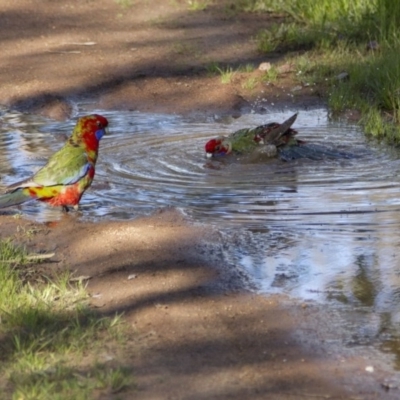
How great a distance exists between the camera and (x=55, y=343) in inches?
189

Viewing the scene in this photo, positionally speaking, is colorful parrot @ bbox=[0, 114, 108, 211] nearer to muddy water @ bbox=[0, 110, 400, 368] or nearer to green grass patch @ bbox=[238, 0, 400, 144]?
muddy water @ bbox=[0, 110, 400, 368]

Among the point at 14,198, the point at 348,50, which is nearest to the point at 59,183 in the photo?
the point at 14,198

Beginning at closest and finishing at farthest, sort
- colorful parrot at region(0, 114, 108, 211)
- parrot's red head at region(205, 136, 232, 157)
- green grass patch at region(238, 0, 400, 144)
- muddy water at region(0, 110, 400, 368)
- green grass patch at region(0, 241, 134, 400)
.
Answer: green grass patch at region(0, 241, 134, 400), muddy water at region(0, 110, 400, 368), colorful parrot at region(0, 114, 108, 211), parrot's red head at region(205, 136, 232, 157), green grass patch at region(238, 0, 400, 144)

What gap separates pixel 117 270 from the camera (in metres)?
5.87

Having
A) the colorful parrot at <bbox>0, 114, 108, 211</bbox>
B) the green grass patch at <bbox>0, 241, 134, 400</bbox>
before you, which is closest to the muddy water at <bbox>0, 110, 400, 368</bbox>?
the colorful parrot at <bbox>0, 114, 108, 211</bbox>

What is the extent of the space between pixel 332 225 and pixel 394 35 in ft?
17.2

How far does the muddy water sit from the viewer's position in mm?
5691

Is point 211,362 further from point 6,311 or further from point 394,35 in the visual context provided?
point 394,35

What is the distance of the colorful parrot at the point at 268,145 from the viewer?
8719mm

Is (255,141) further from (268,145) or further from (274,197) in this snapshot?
(274,197)

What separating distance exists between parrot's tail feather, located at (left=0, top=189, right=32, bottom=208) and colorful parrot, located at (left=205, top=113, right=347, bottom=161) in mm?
2056

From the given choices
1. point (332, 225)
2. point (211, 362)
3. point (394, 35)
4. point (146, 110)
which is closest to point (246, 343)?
point (211, 362)

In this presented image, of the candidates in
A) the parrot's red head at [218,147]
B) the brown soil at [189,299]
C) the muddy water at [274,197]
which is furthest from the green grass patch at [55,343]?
the parrot's red head at [218,147]

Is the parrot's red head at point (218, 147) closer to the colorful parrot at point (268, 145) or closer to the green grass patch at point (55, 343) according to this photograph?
the colorful parrot at point (268, 145)
